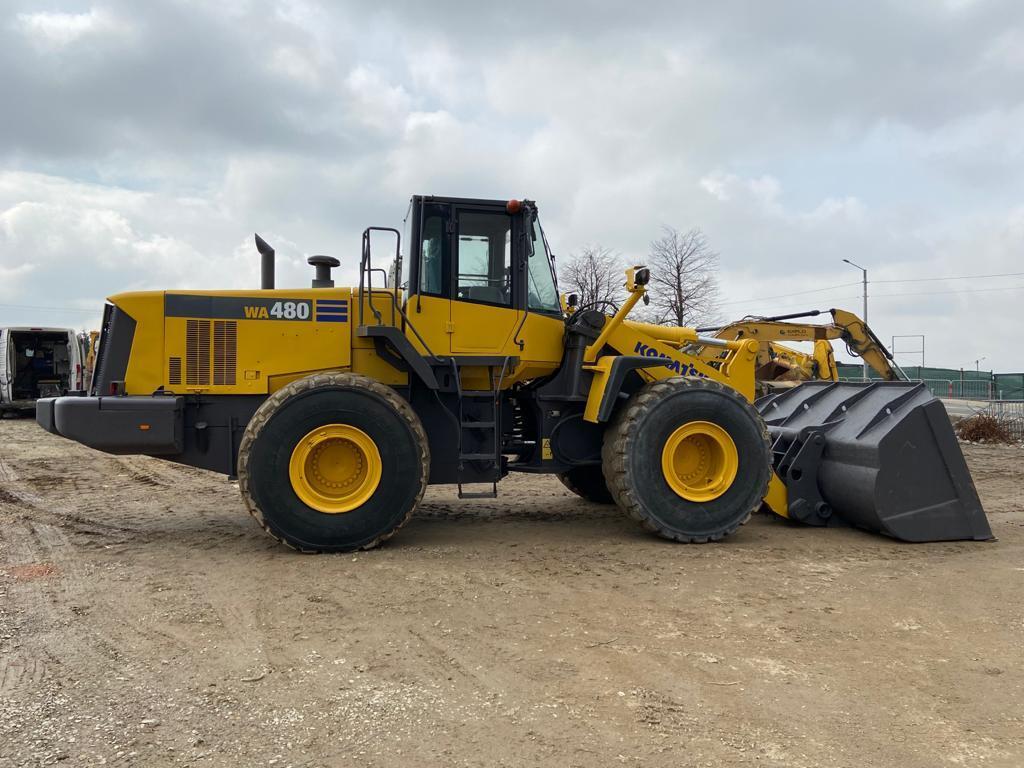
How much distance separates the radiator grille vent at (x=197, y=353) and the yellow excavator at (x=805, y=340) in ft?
29.2

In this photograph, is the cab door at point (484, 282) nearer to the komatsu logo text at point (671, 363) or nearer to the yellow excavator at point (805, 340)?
the komatsu logo text at point (671, 363)

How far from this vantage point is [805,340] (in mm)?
13805

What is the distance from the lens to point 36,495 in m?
9.25

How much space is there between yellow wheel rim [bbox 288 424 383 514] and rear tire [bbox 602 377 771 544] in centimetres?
210

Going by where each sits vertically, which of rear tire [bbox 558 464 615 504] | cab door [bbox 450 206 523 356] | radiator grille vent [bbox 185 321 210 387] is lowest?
rear tire [bbox 558 464 615 504]

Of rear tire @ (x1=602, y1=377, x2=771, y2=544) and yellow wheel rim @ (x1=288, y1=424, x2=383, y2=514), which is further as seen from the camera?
rear tire @ (x1=602, y1=377, x2=771, y2=544)

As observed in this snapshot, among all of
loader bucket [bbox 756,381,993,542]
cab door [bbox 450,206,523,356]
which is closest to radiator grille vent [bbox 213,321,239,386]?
cab door [bbox 450,206,523,356]

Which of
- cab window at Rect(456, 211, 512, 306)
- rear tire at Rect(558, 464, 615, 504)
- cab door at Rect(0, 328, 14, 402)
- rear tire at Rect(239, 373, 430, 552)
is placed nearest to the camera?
rear tire at Rect(239, 373, 430, 552)

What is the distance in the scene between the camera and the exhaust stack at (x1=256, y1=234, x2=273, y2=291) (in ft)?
22.7

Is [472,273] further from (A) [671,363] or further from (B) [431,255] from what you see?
(A) [671,363]

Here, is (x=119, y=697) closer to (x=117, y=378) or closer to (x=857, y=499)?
(x=117, y=378)

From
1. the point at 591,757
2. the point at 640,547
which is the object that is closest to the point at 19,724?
the point at 591,757

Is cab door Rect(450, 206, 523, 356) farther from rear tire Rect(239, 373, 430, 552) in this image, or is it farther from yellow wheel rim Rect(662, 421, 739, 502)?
yellow wheel rim Rect(662, 421, 739, 502)

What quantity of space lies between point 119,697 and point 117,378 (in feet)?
12.0
